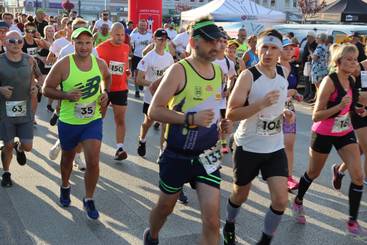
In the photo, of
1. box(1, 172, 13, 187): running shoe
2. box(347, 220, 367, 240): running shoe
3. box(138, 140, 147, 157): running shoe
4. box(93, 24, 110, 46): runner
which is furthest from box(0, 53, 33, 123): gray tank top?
box(93, 24, 110, 46): runner

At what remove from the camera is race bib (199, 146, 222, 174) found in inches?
138

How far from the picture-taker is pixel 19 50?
17.8 ft

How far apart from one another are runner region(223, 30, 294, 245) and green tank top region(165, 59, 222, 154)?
340 mm

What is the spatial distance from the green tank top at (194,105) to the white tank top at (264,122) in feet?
1.44

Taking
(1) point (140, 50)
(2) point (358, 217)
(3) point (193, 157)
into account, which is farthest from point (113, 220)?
(1) point (140, 50)

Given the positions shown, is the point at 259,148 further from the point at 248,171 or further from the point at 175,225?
the point at 175,225

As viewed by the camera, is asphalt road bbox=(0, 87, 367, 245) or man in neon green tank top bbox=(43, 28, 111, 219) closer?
asphalt road bbox=(0, 87, 367, 245)

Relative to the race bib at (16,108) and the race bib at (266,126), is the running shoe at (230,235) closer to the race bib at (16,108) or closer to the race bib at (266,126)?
the race bib at (266,126)

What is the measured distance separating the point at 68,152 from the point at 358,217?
298cm

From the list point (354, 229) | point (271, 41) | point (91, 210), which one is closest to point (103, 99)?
point (91, 210)

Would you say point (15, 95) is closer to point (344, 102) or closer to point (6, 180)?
point (6, 180)

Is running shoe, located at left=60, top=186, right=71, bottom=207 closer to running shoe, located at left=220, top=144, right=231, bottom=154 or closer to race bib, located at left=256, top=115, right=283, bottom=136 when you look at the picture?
race bib, located at left=256, top=115, right=283, bottom=136

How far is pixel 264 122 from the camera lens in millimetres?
3896

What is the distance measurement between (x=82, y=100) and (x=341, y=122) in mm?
2422
